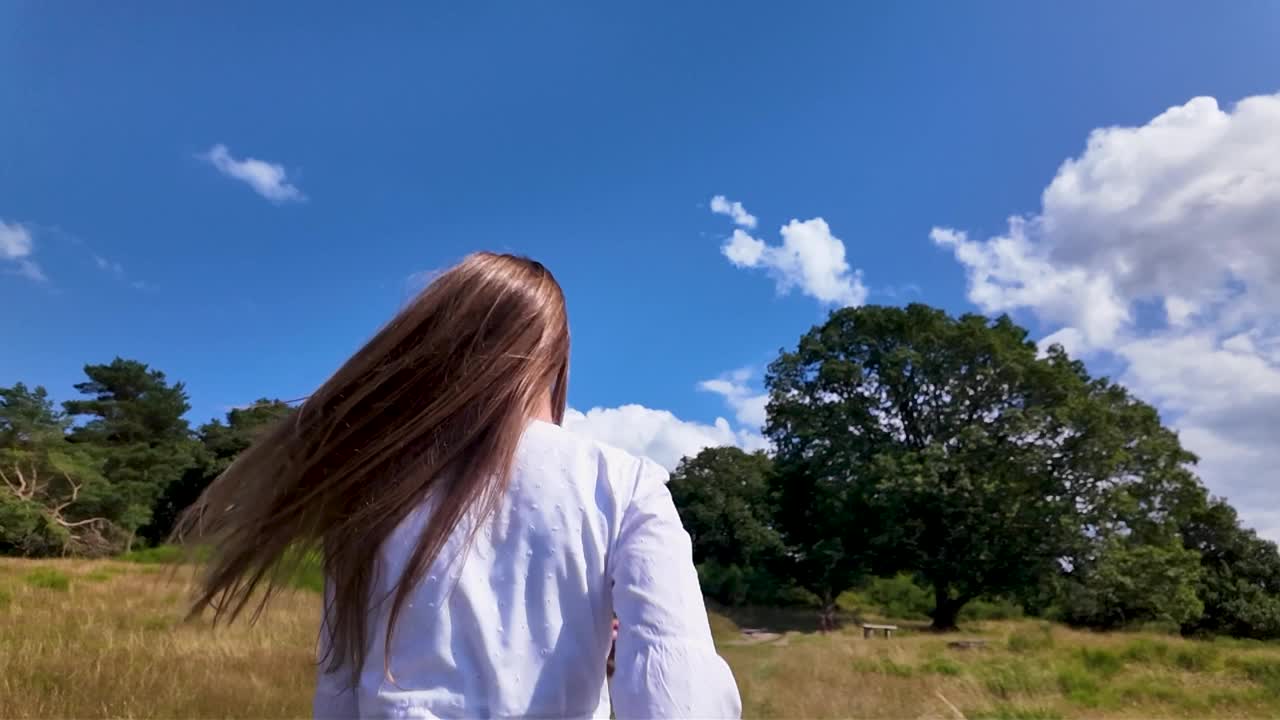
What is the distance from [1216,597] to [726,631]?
55.9 ft

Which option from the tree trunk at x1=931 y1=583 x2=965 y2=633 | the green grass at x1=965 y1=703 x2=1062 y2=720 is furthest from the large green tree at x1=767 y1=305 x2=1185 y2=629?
the green grass at x1=965 y1=703 x2=1062 y2=720

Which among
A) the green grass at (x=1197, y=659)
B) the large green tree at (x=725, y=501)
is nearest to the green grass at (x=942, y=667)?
the green grass at (x=1197, y=659)

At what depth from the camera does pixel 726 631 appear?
1636cm

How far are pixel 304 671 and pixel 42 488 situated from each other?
19.6m

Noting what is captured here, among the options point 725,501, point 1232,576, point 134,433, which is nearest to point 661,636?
point 1232,576

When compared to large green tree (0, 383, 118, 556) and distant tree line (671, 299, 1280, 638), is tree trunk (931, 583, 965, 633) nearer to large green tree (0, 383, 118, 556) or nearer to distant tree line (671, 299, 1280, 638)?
distant tree line (671, 299, 1280, 638)

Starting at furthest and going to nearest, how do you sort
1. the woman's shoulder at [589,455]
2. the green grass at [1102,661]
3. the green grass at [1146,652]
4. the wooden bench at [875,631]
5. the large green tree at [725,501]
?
the large green tree at [725,501] < the wooden bench at [875,631] < the green grass at [1146,652] < the green grass at [1102,661] < the woman's shoulder at [589,455]

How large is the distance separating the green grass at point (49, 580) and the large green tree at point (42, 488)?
949 cm

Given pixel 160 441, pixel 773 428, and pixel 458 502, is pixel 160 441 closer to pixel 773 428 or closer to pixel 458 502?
pixel 773 428

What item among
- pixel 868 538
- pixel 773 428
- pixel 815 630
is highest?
pixel 773 428

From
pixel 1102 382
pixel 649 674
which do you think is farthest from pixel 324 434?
pixel 1102 382

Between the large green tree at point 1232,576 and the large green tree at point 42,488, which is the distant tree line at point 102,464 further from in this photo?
the large green tree at point 1232,576

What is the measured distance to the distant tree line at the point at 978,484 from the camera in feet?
60.5

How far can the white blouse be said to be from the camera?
88cm
